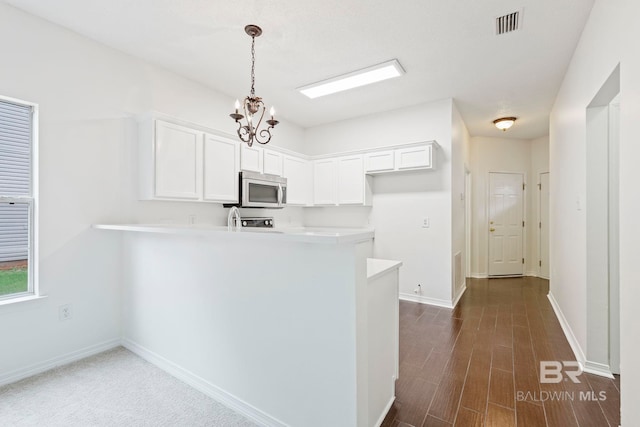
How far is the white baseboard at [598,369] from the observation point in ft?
7.31

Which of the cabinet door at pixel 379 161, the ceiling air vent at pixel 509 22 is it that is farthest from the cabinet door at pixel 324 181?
the ceiling air vent at pixel 509 22

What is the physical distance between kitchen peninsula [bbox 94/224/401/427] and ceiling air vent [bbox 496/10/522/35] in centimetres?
223

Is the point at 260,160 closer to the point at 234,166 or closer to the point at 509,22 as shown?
the point at 234,166

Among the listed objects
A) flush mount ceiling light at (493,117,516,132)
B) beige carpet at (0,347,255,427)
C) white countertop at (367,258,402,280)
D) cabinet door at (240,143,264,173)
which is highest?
flush mount ceiling light at (493,117,516,132)

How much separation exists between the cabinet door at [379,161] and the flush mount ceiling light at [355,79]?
105cm

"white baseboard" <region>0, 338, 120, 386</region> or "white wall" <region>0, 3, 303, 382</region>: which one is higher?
"white wall" <region>0, 3, 303, 382</region>

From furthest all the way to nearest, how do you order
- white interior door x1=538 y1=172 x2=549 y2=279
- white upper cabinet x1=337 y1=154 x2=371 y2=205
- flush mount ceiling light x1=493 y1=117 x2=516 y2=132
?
1. white interior door x1=538 y1=172 x2=549 y2=279
2. flush mount ceiling light x1=493 y1=117 x2=516 y2=132
3. white upper cabinet x1=337 y1=154 x2=371 y2=205

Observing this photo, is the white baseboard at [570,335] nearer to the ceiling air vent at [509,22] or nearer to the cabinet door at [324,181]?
the ceiling air vent at [509,22]

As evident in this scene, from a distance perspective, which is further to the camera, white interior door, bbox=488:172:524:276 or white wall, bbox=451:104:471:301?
white interior door, bbox=488:172:524:276

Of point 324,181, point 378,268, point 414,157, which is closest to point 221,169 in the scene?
point 324,181

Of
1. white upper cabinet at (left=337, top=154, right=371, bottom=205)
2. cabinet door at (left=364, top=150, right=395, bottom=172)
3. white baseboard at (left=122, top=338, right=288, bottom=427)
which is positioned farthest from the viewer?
white upper cabinet at (left=337, top=154, right=371, bottom=205)

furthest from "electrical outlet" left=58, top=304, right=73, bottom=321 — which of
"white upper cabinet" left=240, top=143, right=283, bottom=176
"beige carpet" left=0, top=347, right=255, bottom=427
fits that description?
"white upper cabinet" left=240, top=143, right=283, bottom=176

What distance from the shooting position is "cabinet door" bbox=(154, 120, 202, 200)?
2.81 meters

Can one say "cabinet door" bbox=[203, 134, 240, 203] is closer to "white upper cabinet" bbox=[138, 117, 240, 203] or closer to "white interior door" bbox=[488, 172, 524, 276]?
"white upper cabinet" bbox=[138, 117, 240, 203]
